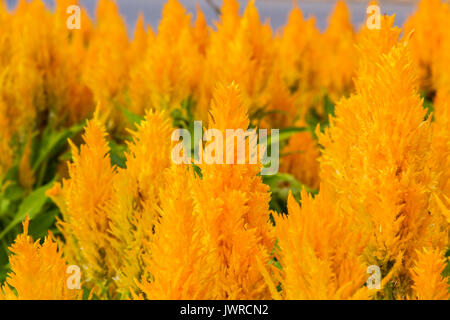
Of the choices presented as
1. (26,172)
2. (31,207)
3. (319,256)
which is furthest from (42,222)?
(319,256)

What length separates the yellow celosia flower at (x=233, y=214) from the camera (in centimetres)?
100

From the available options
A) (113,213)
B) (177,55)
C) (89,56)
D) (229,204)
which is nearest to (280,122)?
(177,55)

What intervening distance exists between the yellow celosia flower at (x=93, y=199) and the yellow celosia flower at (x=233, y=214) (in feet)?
1.04

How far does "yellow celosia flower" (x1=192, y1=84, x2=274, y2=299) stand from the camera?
3.30ft

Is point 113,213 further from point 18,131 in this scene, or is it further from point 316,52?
point 316,52

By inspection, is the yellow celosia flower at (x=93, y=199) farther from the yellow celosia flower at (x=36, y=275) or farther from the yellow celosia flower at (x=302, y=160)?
the yellow celosia flower at (x=302, y=160)

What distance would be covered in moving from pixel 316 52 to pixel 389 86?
2916mm

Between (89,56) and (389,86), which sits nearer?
(389,86)

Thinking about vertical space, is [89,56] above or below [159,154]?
above

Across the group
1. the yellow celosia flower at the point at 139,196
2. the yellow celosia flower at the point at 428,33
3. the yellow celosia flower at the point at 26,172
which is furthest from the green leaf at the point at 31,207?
the yellow celosia flower at the point at 428,33

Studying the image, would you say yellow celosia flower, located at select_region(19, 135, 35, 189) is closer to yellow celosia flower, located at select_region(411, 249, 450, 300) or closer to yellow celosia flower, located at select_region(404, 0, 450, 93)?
yellow celosia flower, located at select_region(404, 0, 450, 93)

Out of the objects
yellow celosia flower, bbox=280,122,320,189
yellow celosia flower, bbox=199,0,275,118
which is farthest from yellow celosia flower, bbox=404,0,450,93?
yellow celosia flower, bbox=199,0,275,118

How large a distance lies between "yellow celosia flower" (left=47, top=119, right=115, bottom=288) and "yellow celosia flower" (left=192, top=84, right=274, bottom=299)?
317mm
